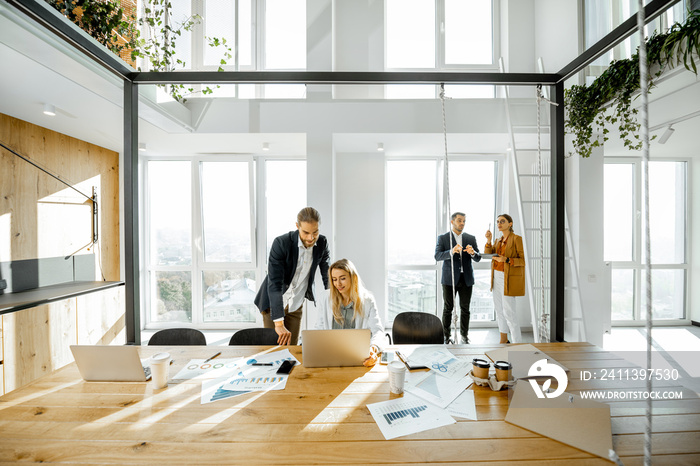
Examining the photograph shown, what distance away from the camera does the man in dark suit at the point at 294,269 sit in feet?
8.05

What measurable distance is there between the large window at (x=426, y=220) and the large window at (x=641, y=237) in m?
1.86

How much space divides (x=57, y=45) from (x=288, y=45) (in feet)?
10.1

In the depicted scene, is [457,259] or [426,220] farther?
[426,220]

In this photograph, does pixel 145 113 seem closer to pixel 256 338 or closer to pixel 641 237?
pixel 256 338

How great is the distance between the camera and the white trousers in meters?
3.94

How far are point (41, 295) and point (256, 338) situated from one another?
7.74 feet

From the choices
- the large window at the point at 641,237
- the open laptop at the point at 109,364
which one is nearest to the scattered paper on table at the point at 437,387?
the open laptop at the point at 109,364

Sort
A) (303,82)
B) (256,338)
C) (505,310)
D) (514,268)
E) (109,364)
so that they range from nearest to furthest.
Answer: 1. (109,364)
2. (303,82)
3. (256,338)
4. (514,268)
5. (505,310)

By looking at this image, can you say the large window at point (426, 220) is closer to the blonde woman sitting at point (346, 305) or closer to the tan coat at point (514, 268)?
the tan coat at point (514, 268)

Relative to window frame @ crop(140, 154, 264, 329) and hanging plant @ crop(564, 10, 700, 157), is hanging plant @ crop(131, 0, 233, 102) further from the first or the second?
hanging plant @ crop(564, 10, 700, 157)

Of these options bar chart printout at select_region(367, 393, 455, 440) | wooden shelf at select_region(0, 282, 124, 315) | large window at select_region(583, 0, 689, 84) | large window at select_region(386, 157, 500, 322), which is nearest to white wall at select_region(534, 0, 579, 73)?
large window at select_region(583, 0, 689, 84)

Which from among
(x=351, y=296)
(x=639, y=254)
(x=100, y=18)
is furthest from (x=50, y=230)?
(x=639, y=254)

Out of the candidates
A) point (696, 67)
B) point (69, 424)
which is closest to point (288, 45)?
point (696, 67)

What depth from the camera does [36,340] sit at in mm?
2701
